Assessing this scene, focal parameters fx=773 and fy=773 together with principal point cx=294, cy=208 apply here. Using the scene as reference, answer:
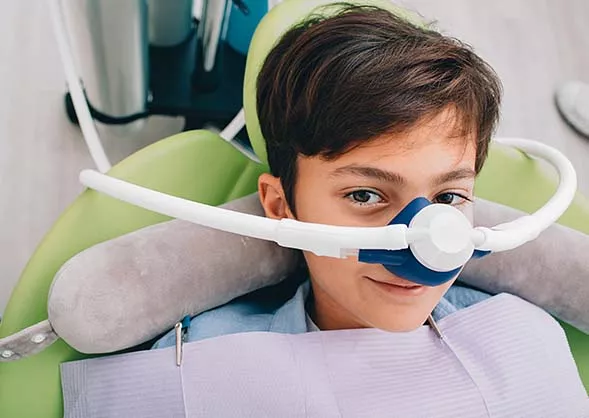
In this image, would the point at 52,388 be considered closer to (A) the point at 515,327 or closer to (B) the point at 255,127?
(B) the point at 255,127

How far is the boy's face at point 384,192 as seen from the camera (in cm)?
77

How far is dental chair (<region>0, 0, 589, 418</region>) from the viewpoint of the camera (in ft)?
2.98

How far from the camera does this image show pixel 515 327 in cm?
97

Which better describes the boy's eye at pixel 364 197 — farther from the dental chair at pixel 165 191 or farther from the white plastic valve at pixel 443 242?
the dental chair at pixel 165 191

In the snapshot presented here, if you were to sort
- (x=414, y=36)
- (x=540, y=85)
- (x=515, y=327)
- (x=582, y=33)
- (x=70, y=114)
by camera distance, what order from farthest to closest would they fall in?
(x=582, y=33) < (x=540, y=85) < (x=70, y=114) < (x=515, y=327) < (x=414, y=36)

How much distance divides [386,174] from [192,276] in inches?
11.1

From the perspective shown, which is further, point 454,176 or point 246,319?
point 246,319

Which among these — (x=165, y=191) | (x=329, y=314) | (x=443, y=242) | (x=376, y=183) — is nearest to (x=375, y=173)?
(x=376, y=183)

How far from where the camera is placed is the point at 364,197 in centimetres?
79

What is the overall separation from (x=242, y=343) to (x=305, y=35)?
1.18ft

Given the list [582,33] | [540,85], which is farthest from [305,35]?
[582,33]

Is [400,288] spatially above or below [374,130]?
below

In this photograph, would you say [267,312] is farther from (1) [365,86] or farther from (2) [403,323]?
(1) [365,86]

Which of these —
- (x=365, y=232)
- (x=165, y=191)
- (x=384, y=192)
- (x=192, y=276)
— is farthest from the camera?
(x=165, y=191)
